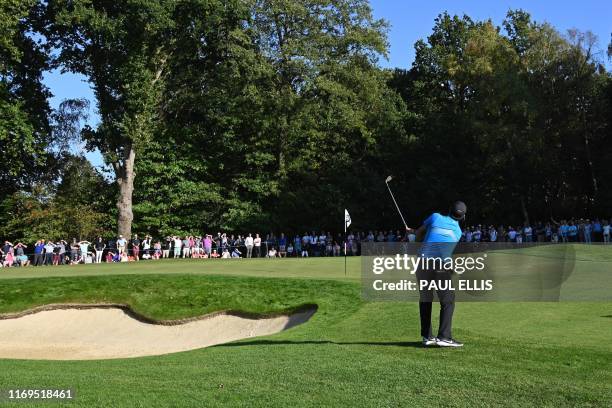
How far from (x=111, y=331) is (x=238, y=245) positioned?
90.7 feet

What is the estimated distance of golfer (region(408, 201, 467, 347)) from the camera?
9.55 meters

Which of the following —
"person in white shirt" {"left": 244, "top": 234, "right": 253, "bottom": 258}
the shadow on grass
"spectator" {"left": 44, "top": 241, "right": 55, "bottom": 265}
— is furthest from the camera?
"person in white shirt" {"left": 244, "top": 234, "right": 253, "bottom": 258}

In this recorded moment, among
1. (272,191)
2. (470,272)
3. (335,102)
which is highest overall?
(335,102)

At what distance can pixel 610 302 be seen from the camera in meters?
13.9

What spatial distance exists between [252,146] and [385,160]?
11400mm

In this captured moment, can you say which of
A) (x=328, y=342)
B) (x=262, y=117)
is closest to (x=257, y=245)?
(x=262, y=117)


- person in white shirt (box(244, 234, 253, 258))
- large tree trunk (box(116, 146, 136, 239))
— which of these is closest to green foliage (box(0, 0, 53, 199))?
large tree trunk (box(116, 146, 136, 239))

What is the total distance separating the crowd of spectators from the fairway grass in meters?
24.1

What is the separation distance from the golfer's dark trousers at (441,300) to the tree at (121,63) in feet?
128

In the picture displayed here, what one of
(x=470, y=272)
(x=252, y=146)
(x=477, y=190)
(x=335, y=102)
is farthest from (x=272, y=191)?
(x=470, y=272)

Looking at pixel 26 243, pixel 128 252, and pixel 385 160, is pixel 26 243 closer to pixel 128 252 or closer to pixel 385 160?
pixel 128 252

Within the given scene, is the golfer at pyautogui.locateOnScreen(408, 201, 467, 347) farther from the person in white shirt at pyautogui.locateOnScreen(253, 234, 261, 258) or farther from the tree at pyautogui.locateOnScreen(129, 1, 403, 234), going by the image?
the tree at pyautogui.locateOnScreen(129, 1, 403, 234)

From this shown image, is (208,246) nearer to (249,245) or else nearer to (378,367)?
(249,245)

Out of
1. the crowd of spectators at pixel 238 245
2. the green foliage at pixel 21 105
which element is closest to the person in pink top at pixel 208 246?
the crowd of spectators at pixel 238 245
